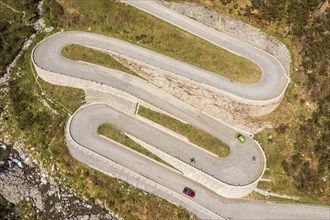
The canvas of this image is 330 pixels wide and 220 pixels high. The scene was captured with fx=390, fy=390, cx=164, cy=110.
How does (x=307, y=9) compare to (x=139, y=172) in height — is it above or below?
above

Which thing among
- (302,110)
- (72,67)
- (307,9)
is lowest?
(72,67)

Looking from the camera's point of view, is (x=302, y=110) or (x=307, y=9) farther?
(x=307, y=9)

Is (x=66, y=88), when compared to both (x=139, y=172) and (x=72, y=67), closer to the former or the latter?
(x=72, y=67)

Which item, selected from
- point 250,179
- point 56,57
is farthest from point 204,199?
point 56,57

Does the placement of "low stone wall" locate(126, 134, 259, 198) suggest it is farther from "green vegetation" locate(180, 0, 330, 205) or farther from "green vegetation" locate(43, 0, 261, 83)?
"green vegetation" locate(43, 0, 261, 83)

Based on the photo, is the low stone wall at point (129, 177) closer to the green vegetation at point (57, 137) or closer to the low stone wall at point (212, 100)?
the green vegetation at point (57, 137)

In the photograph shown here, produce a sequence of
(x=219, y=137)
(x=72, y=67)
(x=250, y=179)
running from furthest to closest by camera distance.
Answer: (x=72, y=67), (x=219, y=137), (x=250, y=179)
